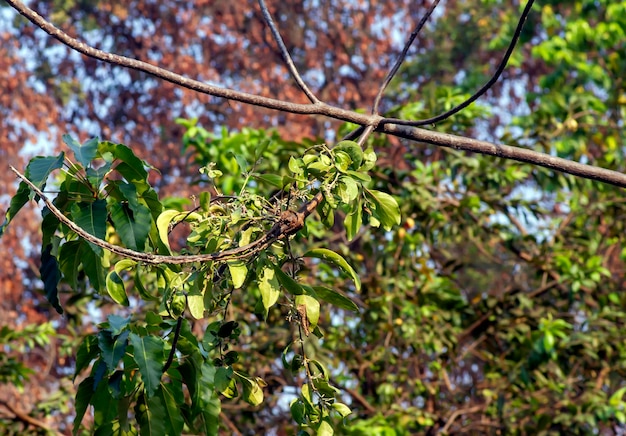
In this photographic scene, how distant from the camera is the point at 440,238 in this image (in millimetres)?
5316

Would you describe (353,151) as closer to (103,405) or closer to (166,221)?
(166,221)

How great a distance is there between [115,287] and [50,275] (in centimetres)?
19

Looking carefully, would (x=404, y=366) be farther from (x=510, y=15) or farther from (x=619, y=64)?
(x=510, y=15)

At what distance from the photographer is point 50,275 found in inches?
79.9

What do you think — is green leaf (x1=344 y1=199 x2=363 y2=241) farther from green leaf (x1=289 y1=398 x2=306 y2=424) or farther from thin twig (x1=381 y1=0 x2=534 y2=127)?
green leaf (x1=289 y1=398 x2=306 y2=424)

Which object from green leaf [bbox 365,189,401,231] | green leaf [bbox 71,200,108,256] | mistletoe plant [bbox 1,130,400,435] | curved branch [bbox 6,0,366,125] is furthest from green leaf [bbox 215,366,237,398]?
curved branch [bbox 6,0,366,125]

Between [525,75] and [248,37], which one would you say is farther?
[525,75]

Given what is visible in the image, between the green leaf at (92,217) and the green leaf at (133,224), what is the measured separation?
5 centimetres

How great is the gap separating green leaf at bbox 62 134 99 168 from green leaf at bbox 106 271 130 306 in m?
0.23

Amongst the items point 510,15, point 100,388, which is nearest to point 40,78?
point 510,15

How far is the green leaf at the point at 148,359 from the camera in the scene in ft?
6.26

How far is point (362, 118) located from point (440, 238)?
3.42m

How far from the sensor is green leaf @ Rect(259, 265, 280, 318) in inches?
69.7

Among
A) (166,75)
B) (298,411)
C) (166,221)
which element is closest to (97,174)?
(166,221)
